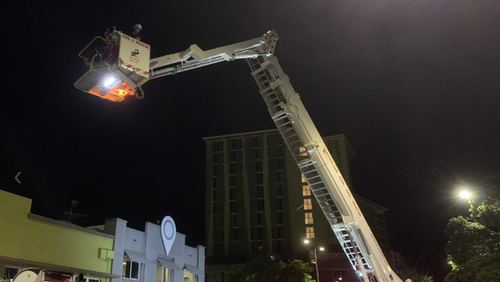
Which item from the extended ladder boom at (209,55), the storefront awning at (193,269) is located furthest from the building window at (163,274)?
the extended ladder boom at (209,55)

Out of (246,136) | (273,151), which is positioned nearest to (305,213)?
(273,151)

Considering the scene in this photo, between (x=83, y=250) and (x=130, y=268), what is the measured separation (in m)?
4.71

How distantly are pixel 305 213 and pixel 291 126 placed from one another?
73.6 m

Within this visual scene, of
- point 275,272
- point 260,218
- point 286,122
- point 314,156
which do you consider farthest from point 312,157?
point 260,218

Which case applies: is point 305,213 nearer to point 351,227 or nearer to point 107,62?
point 351,227

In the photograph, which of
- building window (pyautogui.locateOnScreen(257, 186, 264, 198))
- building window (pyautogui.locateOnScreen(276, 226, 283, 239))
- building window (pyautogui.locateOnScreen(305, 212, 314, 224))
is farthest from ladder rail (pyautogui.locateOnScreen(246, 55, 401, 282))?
building window (pyautogui.locateOnScreen(257, 186, 264, 198))

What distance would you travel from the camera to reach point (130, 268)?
2572 centimetres

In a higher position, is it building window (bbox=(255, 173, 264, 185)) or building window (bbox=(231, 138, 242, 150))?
building window (bbox=(231, 138, 242, 150))

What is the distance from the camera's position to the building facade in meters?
18.1

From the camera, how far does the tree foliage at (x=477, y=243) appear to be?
19625 millimetres

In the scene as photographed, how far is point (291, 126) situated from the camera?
19391 mm

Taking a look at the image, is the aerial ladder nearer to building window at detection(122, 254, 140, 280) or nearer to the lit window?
building window at detection(122, 254, 140, 280)

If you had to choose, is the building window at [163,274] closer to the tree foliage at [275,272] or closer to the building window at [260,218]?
the tree foliage at [275,272]

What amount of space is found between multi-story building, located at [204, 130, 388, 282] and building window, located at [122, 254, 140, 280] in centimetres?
6254
